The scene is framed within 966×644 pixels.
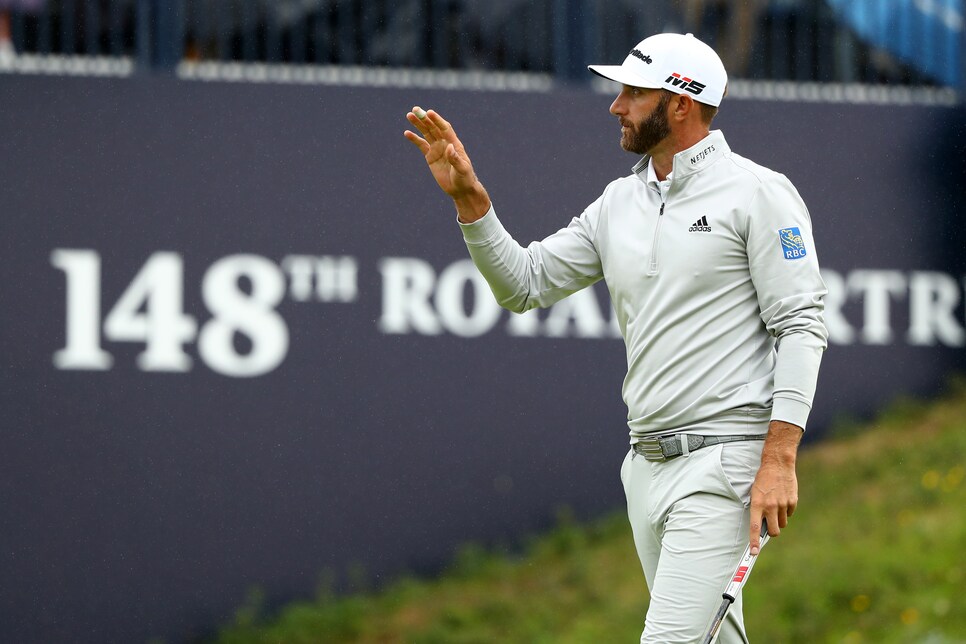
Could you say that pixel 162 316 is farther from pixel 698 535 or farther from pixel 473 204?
pixel 698 535

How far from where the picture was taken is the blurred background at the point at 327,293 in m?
8.78

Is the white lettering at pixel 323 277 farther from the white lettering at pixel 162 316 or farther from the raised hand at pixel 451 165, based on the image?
the raised hand at pixel 451 165

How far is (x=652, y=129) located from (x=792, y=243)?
610 mm

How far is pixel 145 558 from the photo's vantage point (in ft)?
29.0

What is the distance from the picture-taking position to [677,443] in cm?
462

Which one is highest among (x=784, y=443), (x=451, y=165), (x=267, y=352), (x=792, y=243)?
(x=451, y=165)

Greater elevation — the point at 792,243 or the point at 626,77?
the point at 626,77

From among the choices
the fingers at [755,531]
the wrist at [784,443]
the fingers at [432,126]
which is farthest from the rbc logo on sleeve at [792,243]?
the fingers at [432,126]

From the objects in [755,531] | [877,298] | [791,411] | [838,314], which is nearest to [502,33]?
[838,314]

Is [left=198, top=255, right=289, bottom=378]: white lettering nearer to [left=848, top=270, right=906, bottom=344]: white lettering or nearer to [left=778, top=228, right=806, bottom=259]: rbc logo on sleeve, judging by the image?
[left=848, top=270, right=906, bottom=344]: white lettering

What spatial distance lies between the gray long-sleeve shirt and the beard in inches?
5.0

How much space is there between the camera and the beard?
4.79 metres

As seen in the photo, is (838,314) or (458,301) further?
(838,314)

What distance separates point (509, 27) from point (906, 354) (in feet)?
10.7
